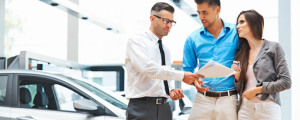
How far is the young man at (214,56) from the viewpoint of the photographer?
3.04m

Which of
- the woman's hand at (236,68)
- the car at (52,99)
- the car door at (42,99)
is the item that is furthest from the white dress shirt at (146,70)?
the car door at (42,99)

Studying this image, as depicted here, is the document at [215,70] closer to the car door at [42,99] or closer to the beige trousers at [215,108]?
the beige trousers at [215,108]

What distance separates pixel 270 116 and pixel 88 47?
39.6 feet

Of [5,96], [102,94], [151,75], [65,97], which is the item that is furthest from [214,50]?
[5,96]

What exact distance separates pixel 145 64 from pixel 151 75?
0.09 metres

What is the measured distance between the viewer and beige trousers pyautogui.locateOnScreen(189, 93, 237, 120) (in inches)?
119

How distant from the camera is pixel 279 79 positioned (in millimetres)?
2887

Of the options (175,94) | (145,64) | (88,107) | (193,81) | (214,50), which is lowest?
(88,107)

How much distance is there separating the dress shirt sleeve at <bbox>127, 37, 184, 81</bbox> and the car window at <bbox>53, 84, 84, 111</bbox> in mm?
1733

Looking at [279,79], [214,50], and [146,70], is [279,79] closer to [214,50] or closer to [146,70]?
[214,50]

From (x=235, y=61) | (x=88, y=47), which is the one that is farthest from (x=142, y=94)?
(x=88, y=47)

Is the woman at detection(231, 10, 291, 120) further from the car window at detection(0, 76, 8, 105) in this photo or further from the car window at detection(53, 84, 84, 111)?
the car window at detection(0, 76, 8, 105)

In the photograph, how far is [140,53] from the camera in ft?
10.4

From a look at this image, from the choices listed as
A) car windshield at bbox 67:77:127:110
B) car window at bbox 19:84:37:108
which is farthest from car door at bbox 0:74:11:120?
car windshield at bbox 67:77:127:110
